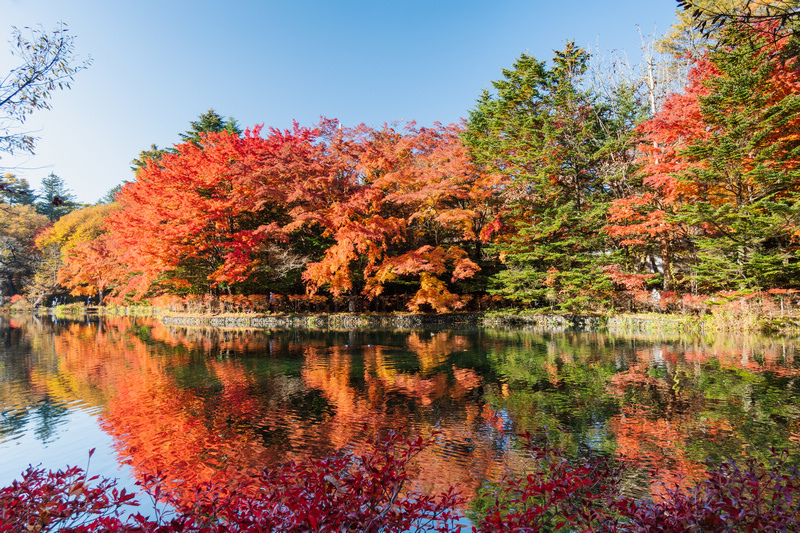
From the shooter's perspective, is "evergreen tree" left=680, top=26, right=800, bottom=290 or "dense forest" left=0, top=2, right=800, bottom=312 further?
"dense forest" left=0, top=2, right=800, bottom=312

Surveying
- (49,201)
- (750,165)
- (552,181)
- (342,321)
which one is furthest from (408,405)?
(49,201)

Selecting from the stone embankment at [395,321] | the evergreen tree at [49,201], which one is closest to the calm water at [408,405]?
the stone embankment at [395,321]

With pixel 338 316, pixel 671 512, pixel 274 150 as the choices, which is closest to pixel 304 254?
pixel 338 316

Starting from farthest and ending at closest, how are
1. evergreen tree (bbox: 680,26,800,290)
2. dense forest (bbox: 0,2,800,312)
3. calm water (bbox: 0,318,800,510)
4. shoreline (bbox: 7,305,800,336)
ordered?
dense forest (bbox: 0,2,800,312)
shoreline (bbox: 7,305,800,336)
evergreen tree (bbox: 680,26,800,290)
calm water (bbox: 0,318,800,510)

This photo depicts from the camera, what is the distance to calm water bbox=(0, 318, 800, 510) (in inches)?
191

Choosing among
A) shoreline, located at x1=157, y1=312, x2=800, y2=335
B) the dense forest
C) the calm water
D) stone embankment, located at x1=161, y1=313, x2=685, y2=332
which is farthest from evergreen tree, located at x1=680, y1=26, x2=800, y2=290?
stone embankment, located at x1=161, y1=313, x2=685, y2=332

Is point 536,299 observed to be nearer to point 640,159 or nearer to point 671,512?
point 640,159

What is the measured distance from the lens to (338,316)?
2042 cm

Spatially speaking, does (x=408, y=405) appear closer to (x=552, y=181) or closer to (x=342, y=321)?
(x=342, y=321)

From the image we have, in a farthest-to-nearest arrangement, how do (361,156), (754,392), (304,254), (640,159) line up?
(304,254), (361,156), (640,159), (754,392)

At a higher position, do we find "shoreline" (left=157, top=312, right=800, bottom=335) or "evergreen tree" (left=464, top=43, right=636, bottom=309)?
"evergreen tree" (left=464, top=43, right=636, bottom=309)

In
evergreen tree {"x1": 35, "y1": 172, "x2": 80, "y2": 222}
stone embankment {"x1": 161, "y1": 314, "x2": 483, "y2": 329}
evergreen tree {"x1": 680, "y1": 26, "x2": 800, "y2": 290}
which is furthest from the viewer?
evergreen tree {"x1": 35, "y1": 172, "x2": 80, "y2": 222}

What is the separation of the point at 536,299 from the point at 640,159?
288 inches

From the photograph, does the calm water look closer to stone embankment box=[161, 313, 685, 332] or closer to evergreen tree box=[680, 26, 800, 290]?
evergreen tree box=[680, 26, 800, 290]
